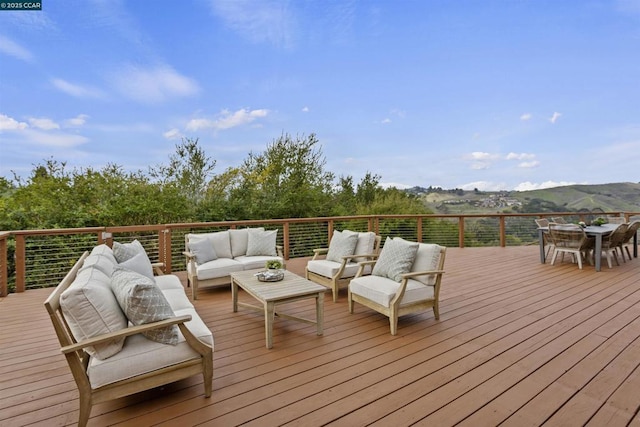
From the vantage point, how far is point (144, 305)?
6.10 feet

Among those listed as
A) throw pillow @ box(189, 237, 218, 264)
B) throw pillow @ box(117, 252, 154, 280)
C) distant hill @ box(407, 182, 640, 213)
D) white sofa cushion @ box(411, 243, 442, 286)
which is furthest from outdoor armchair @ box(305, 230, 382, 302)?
distant hill @ box(407, 182, 640, 213)

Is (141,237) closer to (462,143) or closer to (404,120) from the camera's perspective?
(404,120)

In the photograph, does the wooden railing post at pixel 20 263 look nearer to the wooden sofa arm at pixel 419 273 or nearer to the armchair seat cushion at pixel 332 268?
the armchair seat cushion at pixel 332 268

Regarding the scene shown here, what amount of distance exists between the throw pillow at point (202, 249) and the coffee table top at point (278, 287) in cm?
114

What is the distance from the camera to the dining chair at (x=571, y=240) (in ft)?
18.1

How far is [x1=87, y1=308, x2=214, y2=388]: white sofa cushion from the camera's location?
1.70 metres

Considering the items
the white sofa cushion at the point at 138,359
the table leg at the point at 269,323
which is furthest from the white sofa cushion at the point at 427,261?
the white sofa cushion at the point at 138,359

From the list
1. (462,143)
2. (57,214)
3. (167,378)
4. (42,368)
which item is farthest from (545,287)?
(57,214)

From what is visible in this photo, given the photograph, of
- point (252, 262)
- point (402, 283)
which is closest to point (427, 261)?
point (402, 283)

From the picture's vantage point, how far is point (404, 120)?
30.3 ft

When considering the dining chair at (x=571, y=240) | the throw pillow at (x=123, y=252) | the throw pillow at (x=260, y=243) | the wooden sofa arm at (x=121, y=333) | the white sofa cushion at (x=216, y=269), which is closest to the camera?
the wooden sofa arm at (x=121, y=333)

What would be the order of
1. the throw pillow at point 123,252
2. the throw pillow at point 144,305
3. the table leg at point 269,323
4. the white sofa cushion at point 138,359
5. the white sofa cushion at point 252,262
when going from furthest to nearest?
the white sofa cushion at point 252,262
the throw pillow at point 123,252
the table leg at point 269,323
the throw pillow at point 144,305
the white sofa cushion at point 138,359

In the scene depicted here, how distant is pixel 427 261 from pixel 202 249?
3200mm

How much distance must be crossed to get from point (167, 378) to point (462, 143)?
10176mm
